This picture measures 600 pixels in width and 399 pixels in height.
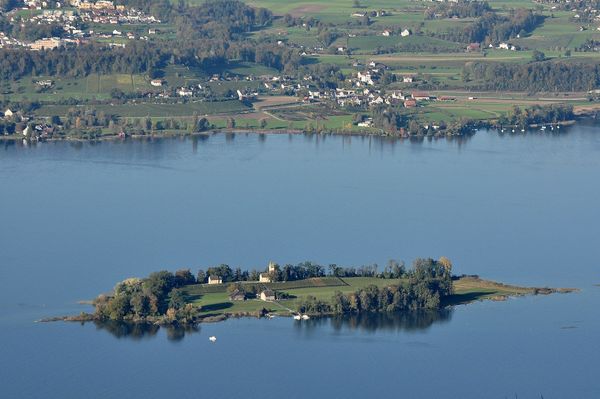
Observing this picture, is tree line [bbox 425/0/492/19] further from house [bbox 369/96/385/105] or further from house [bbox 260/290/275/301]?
house [bbox 260/290/275/301]

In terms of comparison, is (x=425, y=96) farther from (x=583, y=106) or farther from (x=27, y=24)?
(x=27, y=24)

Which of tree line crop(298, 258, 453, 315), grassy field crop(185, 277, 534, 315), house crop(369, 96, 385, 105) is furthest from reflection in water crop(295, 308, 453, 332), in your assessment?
house crop(369, 96, 385, 105)

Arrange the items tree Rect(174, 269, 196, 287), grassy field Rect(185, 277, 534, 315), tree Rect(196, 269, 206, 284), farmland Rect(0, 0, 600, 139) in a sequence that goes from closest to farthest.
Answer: grassy field Rect(185, 277, 534, 315) < tree Rect(174, 269, 196, 287) < tree Rect(196, 269, 206, 284) < farmland Rect(0, 0, 600, 139)

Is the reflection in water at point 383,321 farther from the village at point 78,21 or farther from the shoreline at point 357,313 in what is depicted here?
the village at point 78,21

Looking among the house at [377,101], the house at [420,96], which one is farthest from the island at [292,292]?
the house at [420,96]

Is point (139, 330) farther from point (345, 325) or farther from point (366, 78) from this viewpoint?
point (366, 78)

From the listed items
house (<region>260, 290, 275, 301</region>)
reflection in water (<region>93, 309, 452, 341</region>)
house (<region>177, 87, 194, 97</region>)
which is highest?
house (<region>177, 87, 194, 97</region>)

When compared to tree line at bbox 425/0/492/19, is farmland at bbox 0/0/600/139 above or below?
below
